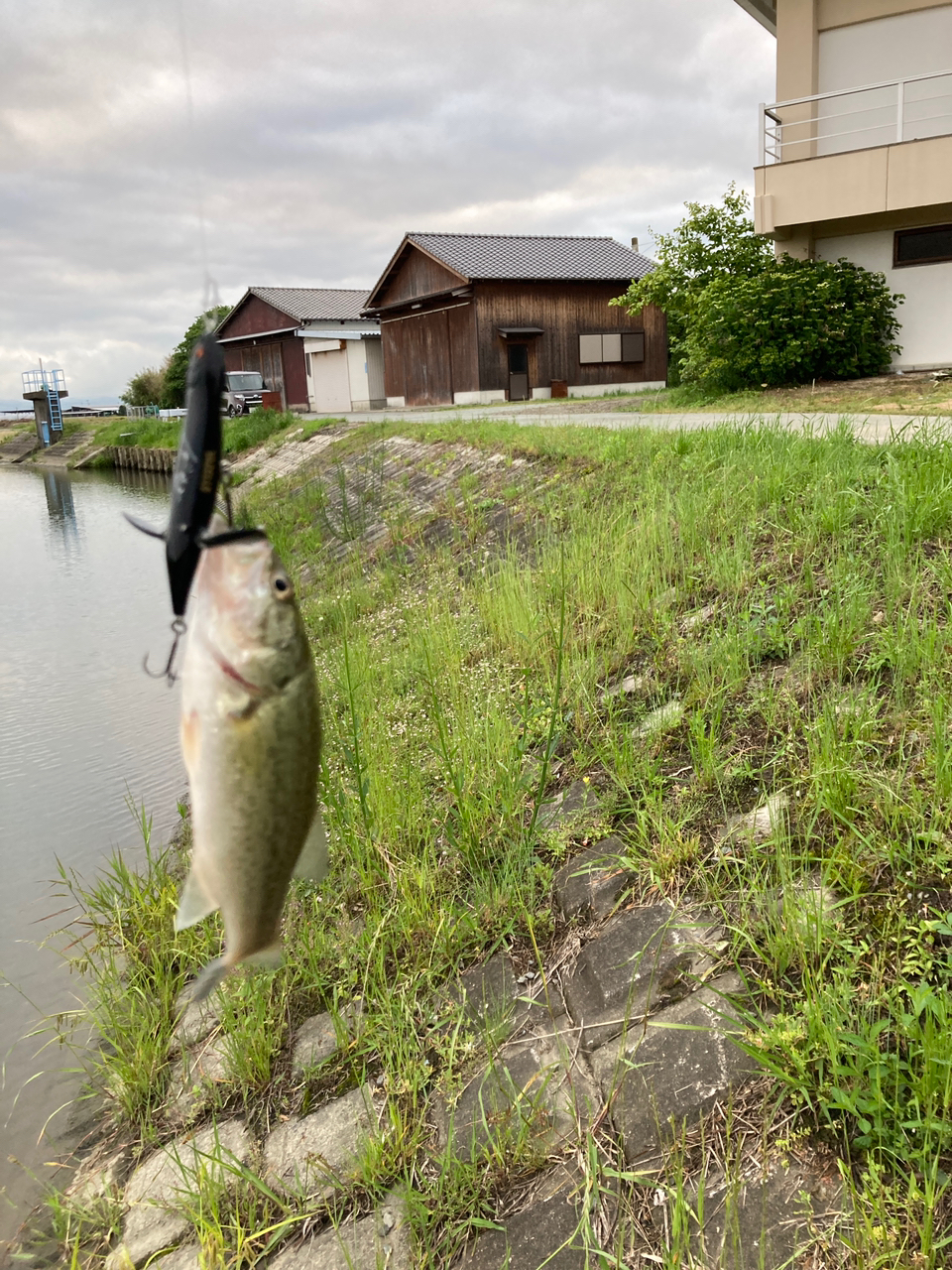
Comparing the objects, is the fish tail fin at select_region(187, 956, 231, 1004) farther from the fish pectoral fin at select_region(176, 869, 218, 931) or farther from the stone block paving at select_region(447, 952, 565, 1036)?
the stone block paving at select_region(447, 952, 565, 1036)

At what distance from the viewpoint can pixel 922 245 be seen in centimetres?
1873

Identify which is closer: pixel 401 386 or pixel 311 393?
pixel 401 386

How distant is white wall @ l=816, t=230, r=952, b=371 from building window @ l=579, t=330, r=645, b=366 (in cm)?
1292

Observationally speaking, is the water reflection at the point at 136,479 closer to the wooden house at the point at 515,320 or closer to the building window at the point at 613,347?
the wooden house at the point at 515,320

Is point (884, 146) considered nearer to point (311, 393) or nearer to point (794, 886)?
point (794, 886)

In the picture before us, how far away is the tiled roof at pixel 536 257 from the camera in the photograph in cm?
3027

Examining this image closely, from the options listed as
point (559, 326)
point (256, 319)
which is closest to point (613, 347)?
point (559, 326)

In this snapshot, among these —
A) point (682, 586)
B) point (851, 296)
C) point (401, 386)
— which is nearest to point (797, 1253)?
point (682, 586)

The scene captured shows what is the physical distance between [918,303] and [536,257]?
53.6 feet

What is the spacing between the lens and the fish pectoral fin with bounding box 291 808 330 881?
2.45 ft

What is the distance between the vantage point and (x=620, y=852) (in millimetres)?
4008

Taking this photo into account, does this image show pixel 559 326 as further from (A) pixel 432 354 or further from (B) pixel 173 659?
(B) pixel 173 659

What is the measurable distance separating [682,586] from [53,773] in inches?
209

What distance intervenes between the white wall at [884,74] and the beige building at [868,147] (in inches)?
0.8
